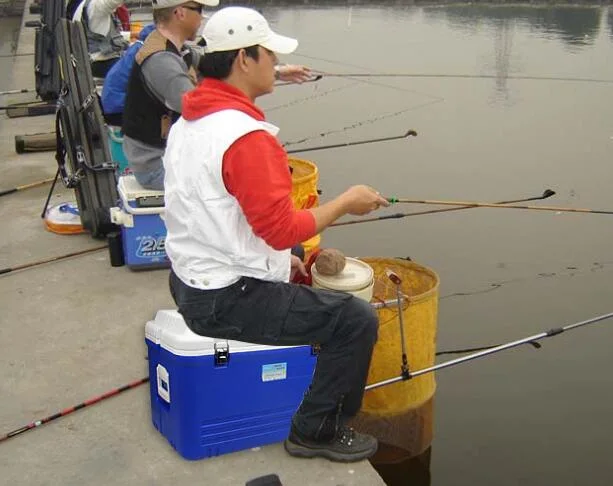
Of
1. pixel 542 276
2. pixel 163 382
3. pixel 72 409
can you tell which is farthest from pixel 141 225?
pixel 542 276

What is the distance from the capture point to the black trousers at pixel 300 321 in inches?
92.4

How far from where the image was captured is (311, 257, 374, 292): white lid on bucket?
2.74 meters

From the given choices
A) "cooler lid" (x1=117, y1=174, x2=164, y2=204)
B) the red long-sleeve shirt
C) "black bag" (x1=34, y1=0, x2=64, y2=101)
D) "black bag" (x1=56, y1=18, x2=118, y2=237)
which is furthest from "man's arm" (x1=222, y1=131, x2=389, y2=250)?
"black bag" (x1=34, y1=0, x2=64, y2=101)

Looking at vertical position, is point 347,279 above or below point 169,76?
below

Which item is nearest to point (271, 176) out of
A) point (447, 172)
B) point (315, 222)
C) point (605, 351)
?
point (315, 222)

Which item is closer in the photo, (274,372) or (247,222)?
(247,222)

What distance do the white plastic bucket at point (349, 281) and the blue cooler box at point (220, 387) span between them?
0.84 ft

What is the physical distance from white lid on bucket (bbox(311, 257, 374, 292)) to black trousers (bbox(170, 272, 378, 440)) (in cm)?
30

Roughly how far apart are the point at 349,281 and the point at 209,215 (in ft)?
2.29

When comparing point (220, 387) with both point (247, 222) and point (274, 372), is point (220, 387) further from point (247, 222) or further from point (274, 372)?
point (247, 222)

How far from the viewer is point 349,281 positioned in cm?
276

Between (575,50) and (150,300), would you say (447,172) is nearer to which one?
(150,300)

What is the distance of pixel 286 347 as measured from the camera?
2.55 meters

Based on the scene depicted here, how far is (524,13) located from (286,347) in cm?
2755
